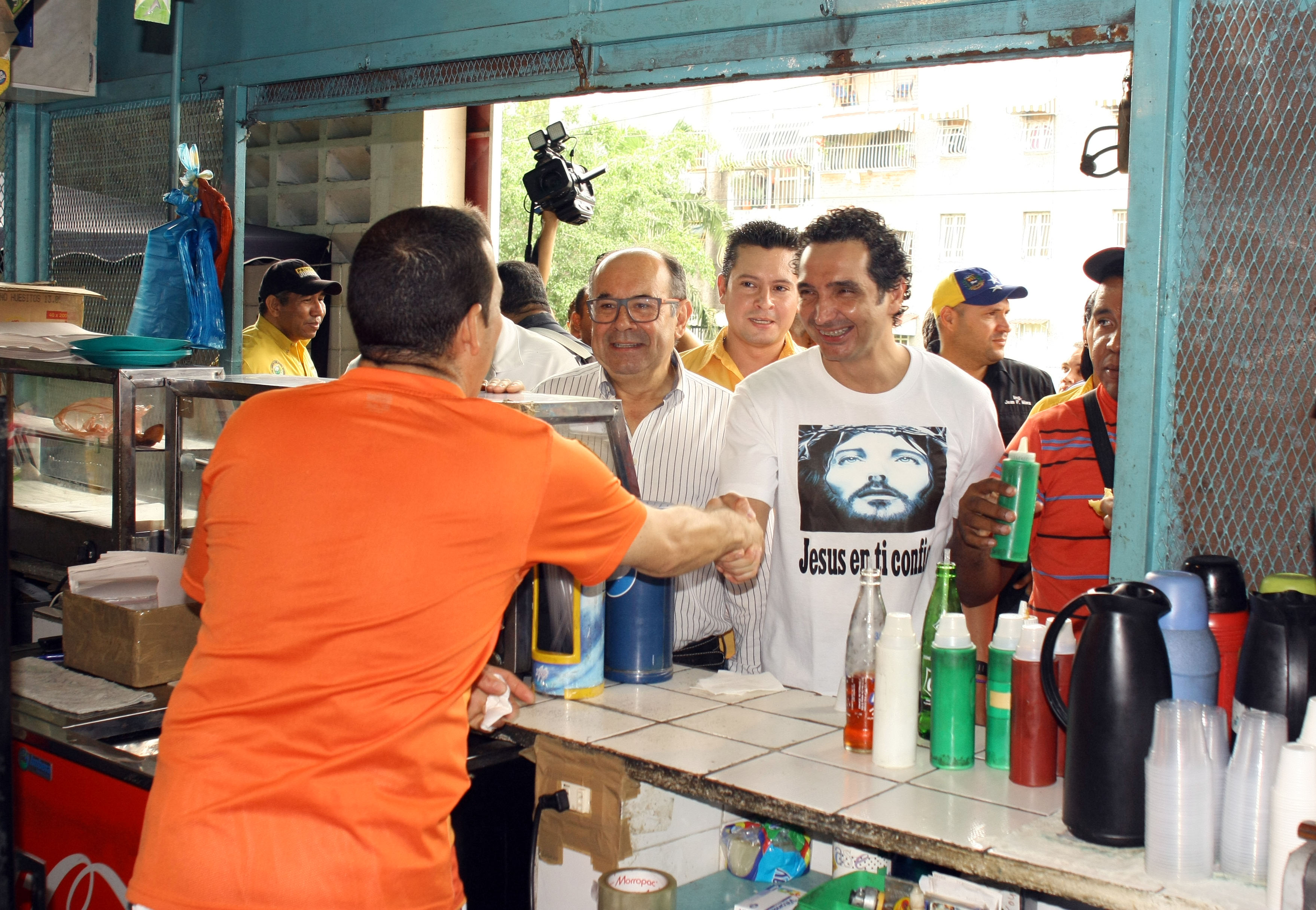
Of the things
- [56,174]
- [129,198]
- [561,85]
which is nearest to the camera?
[561,85]

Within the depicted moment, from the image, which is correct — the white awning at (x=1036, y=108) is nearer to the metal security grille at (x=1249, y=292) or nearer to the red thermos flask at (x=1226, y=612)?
the metal security grille at (x=1249, y=292)

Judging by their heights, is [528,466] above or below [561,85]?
below

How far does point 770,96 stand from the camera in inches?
1015

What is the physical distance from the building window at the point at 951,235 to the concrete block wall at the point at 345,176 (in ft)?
60.2

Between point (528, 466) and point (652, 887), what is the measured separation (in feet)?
2.79

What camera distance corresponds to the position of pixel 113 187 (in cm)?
444

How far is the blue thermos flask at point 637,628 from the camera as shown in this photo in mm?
2570

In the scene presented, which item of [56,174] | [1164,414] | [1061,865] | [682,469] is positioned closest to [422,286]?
[1061,865]

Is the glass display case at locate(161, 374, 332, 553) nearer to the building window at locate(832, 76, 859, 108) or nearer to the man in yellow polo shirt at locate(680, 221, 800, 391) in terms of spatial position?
the man in yellow polo shirt at locate(680, 221, 800, 391)

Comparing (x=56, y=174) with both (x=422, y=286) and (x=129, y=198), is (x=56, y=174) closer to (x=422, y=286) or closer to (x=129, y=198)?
(x=129, y=198)

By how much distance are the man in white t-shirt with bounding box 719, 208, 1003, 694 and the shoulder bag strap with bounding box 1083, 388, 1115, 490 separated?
0.88ft

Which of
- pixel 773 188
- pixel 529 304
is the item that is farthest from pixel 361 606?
pixel 773 188

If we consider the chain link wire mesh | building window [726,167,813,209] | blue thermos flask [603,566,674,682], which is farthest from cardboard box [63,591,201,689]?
building window [726,167,813,209]

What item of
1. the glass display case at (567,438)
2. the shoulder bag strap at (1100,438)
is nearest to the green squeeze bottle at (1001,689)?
the glass display case at (567,438)
